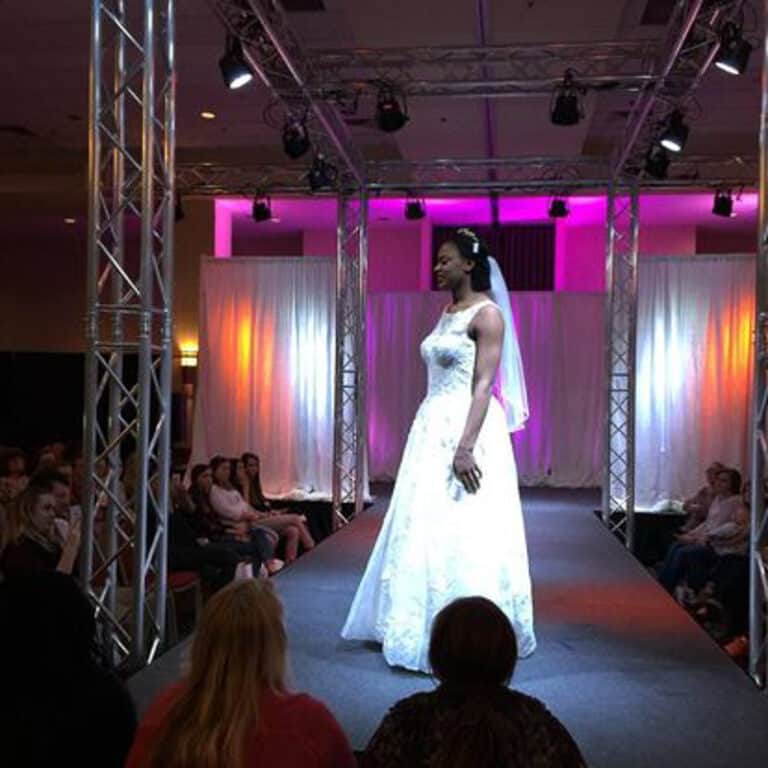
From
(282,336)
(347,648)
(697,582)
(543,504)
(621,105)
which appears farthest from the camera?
(282,336)

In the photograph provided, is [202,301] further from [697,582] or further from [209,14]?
[697,582]

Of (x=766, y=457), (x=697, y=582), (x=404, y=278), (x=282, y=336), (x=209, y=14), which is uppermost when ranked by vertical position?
(x=209, y=14)

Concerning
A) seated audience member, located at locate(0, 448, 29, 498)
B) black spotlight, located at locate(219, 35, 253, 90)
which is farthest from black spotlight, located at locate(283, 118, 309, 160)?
seated audience member, located at locate(0, 448, 29, 498)

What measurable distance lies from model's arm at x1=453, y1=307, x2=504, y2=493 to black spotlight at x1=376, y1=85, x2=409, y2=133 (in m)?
3.70

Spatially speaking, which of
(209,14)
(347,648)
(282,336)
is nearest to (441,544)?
(347,648)

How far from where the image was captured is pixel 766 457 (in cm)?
381

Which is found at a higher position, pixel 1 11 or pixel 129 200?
pixel 1 11

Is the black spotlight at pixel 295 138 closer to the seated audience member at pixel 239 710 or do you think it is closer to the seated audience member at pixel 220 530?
the seated audience member at pixel 220 530

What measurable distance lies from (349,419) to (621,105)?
157 inches

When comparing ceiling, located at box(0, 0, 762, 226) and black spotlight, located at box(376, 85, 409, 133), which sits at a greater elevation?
ceiling, located at box(0, 0, 762, 226)

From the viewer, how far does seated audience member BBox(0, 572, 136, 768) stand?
155cm

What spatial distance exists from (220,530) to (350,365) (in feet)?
10.9

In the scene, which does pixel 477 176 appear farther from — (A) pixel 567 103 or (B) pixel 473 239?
(B) pixel 473 239

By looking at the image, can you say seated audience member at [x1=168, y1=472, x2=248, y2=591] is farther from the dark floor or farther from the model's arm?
the model's arm
